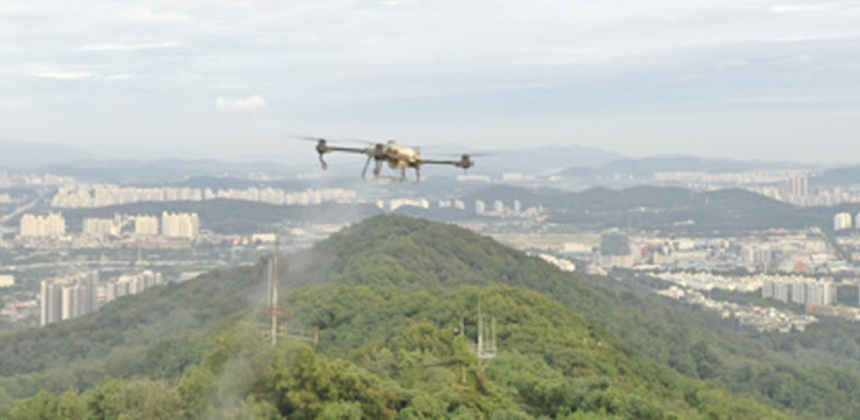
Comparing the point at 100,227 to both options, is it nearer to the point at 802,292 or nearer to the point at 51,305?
the point at 51,305

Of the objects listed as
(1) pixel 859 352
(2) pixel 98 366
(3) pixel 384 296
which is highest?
(3) pixel 384 296

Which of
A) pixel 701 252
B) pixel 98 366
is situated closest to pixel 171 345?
pixel 98 366

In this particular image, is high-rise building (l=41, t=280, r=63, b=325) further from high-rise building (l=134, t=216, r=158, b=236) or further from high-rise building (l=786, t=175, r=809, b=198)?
high-rise building (l=786, t=175, r=809, b=198)

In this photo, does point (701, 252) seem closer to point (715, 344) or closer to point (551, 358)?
point (715, 344)

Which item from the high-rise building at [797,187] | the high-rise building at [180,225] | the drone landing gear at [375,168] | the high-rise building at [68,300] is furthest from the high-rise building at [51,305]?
the high-rise building at [797,187]

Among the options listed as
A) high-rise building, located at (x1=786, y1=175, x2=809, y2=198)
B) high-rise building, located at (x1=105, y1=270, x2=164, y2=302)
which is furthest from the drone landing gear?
high-rise building, located at (x1=786, y1=175, x2=809, y2=198)

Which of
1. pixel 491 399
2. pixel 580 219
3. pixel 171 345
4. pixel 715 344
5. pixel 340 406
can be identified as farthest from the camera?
pixel 580 219
